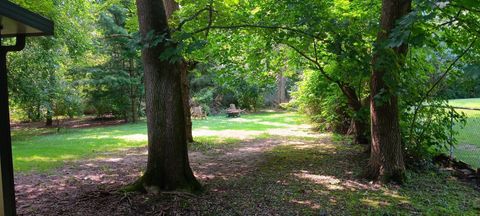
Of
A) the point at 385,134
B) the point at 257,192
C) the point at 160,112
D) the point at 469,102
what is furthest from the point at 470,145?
the point at 160,112

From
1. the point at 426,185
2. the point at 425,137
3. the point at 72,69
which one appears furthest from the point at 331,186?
the point at 72,69

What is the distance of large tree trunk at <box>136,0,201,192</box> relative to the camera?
571 cm

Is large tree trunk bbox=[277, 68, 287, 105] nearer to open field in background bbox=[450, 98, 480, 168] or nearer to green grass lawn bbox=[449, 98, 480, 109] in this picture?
green grass lawn bbox=[449, 98, 480, 109]

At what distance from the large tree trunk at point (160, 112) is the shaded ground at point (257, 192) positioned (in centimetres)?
32

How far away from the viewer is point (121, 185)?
6.54 m

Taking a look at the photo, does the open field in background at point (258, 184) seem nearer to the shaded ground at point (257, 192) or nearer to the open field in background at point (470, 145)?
the shaded ground at point (257, 192)

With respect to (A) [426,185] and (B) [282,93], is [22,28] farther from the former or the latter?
(B) [282,93]

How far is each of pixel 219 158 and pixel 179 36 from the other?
4727mm

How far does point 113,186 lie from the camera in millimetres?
6480

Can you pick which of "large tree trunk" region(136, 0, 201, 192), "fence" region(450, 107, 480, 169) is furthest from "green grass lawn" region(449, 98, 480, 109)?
"large tree trunk" region(136, 0, 201, 192)

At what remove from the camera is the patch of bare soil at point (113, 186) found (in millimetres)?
5281

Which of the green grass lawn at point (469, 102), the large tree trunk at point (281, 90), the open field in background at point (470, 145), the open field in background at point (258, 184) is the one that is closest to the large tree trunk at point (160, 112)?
the open field in background at point (258, 184)

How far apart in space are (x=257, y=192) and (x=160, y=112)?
195cm

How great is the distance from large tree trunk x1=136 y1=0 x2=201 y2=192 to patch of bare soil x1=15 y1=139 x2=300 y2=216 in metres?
0.31
